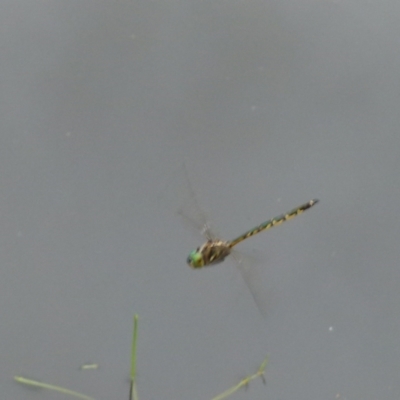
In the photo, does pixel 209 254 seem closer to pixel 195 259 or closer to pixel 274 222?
pixel 195 259

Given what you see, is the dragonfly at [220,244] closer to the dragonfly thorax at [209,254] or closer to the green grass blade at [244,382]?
the dragonfly thorax at [209,254]

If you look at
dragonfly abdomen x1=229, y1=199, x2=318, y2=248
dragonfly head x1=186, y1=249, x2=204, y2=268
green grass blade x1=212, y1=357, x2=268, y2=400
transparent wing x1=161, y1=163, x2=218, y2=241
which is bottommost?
green grass blade x1=212, y1=357, x2=268, y2=400

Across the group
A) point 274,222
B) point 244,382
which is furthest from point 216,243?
point 244,382

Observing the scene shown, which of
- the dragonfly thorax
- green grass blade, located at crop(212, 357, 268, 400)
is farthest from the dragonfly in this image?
green grass blade, located at crop(212, 357, 268, 400)

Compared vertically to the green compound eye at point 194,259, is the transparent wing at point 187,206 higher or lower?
higher

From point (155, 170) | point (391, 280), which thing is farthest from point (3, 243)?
point (391, 280)

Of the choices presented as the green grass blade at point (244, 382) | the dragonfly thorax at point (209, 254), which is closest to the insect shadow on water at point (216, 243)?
the dragonfly thorax at point (209, 254)

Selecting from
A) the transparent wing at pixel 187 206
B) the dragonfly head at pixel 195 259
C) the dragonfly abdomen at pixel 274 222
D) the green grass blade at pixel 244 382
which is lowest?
the green grass blade at pixel 244 382

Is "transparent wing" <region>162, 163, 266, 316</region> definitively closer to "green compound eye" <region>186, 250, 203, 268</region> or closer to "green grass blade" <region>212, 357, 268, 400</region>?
"green compound eye" <region>186, 250, 203, 268</region>
